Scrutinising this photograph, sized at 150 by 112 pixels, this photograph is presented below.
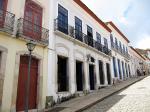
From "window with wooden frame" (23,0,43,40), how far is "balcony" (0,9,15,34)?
2.48 ft

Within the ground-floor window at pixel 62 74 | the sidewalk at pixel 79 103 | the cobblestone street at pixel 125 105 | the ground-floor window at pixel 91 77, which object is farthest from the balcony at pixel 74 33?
the cobblestone street at pixel 125 105

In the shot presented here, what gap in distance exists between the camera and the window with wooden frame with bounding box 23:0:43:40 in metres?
8.76

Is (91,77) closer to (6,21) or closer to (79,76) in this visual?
(79,76)

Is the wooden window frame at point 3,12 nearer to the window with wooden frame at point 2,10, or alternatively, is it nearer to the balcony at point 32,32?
the window with wooden frame at point 2,10

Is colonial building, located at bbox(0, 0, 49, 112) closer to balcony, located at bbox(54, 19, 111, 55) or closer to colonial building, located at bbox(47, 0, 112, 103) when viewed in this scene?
colonial building, located at bbox(47, 0, 112, 103)

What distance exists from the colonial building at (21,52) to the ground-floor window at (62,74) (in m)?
1.45

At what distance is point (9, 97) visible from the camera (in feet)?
24.1

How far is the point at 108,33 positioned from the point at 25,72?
14196mm

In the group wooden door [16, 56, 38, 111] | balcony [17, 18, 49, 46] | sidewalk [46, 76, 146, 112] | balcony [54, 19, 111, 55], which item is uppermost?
balcony [54, 19, 111, 55]

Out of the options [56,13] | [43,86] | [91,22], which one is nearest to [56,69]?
[43,86]

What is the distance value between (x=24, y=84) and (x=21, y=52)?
1.47 meters

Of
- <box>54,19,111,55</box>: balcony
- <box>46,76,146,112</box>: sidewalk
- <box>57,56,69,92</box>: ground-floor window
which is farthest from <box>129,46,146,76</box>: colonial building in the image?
<box>57,56,69,92</box>: ground-floor window

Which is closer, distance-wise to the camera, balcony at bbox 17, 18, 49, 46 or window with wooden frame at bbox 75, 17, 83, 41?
balcony at bbox 17, 18, 49, 46

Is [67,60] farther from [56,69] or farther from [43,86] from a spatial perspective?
[43,86]
